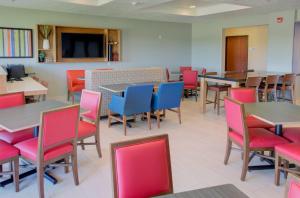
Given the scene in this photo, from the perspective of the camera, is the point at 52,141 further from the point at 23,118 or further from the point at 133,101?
the point at 133,101

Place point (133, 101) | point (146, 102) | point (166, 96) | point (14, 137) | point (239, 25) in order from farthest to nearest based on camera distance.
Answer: point (239, 25), point (166, 96), point (146, 102), point (133, 101), point (14, 137)

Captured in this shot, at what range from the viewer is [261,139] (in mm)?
3098

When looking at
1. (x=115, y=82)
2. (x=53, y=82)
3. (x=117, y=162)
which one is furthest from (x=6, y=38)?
(x=117, y=162)

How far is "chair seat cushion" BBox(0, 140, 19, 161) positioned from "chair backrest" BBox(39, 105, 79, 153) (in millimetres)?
304

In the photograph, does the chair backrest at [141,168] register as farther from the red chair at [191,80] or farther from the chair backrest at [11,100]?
the red chair at [191,80]

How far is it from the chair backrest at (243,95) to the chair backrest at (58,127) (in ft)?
6.93

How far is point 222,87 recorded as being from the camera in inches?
251

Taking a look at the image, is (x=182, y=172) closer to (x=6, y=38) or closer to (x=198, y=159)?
(x=198, y=159)

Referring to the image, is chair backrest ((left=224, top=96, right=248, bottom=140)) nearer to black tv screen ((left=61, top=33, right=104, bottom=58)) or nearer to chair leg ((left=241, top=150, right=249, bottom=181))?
chair leg ((left=241, top=150, right=249, bottom=181))

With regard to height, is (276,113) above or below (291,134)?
above

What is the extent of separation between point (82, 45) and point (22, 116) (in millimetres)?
5731

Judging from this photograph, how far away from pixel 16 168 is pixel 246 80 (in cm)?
440

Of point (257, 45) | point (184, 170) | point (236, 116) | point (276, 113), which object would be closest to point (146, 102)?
point (184, 170)

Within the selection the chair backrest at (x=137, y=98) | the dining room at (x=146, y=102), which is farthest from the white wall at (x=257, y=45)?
the chair backrest at (x=137, y=98)
